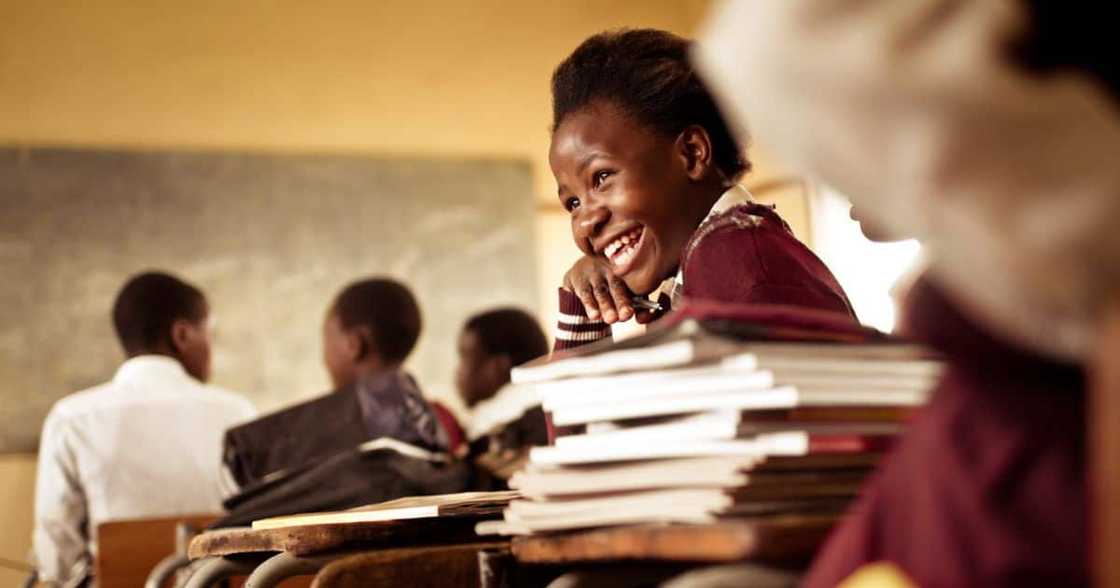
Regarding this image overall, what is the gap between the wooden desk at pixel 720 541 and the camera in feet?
3.16

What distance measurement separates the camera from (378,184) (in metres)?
6.39

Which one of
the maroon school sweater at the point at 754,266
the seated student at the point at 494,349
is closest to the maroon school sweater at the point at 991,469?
the maroon school sweater at the point at 754,266

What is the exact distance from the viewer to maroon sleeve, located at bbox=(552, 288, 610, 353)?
2.20 metres

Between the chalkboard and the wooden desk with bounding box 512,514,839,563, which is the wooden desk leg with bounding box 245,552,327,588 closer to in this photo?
the wooden desk with bounding box 512,514,839,563

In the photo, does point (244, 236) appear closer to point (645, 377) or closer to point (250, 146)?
point (250, 146)

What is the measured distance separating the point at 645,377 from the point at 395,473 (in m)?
2.02

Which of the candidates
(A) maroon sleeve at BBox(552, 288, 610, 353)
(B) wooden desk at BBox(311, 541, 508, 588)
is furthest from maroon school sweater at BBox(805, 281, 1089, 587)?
(A) maroon sleeve at BBox(552, 288, 610, 353)

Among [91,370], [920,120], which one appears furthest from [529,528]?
[91,370]

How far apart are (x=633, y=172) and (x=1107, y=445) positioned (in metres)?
1.43

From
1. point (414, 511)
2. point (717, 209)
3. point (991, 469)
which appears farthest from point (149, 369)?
point (991, 469)

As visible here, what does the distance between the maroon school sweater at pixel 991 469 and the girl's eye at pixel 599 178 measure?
1279mm

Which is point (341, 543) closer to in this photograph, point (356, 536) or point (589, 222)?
point (356, 536)

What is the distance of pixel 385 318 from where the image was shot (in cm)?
484

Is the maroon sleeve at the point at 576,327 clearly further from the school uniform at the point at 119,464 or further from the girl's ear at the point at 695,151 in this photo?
the school uniform at the point at 119,464
